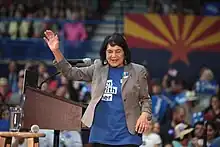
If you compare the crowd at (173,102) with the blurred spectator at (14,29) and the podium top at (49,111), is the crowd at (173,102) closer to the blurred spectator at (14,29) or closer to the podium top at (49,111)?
the blurred spectator at (14,29)

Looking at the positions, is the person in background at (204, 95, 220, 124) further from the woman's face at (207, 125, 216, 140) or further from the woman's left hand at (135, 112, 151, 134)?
the woman's left hand at (135, 112, 151, 134)

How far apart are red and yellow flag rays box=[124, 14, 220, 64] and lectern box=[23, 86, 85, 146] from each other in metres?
8.08

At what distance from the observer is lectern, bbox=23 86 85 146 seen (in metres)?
6.40

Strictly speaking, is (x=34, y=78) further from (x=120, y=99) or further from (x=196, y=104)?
(x=196, y=104)

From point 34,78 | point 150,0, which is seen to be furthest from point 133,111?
point 150,0

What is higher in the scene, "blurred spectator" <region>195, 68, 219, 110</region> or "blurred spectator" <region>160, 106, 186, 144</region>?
"blurred spectator" <region>195, 68, 219, 110</region>

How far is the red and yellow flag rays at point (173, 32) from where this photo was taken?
Result: 14.5m

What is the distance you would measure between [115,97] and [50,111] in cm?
85

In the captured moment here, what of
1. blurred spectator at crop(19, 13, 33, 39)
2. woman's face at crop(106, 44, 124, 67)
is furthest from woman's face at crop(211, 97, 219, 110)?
blurred spectator at crop(19, 13, 33, 39)

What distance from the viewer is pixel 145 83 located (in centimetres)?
600

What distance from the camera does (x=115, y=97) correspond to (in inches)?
231

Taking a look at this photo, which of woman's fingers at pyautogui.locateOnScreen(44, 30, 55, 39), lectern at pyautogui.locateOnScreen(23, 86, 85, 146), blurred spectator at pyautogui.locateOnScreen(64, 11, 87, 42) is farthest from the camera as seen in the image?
blurred spectator at pyautogui.locateOnScreen(64, 11, 87, 42)

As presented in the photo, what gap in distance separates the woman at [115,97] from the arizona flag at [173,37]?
8.30m

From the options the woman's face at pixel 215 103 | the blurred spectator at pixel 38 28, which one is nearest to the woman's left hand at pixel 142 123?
the woman's face at pixel 215 103
